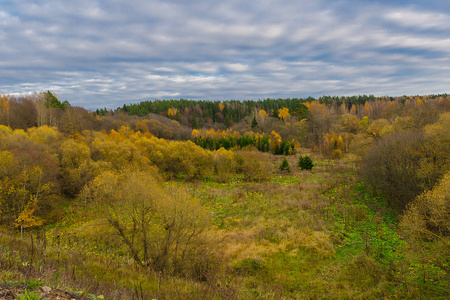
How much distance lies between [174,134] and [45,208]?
6945cm

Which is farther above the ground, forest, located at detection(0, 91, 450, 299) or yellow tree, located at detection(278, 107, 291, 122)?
yellow tree, located at detection(278, 107, 291, 122)

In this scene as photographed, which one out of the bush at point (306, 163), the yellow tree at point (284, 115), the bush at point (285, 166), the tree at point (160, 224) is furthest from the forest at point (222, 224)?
the yellow tree at point (284, 115)

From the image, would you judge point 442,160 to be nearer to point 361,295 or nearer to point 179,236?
point 361,295

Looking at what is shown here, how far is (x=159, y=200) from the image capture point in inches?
569

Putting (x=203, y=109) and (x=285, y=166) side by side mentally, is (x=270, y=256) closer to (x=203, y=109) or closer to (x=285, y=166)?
(x=285, y=166)

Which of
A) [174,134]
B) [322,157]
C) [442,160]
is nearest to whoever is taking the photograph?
[442,160]

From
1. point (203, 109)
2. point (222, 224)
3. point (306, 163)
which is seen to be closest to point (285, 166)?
point (306, 163)

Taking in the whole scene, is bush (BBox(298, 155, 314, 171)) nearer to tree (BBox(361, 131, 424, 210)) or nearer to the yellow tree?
tree (BBox(361, 131, 424, 210))

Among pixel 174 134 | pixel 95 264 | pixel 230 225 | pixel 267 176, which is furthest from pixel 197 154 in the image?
pixel 174 134

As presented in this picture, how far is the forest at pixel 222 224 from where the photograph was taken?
34.5 feet

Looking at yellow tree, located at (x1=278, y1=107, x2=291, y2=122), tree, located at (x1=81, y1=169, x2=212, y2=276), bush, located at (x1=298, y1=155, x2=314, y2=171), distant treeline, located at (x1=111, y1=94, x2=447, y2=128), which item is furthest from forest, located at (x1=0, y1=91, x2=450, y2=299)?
distant treeline, located at (x1=111, y1=94, x2=447, y2=128)

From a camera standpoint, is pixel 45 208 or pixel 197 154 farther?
pixel 197 154

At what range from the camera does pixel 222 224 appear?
22938 mm

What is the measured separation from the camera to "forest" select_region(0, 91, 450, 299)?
414 inches
